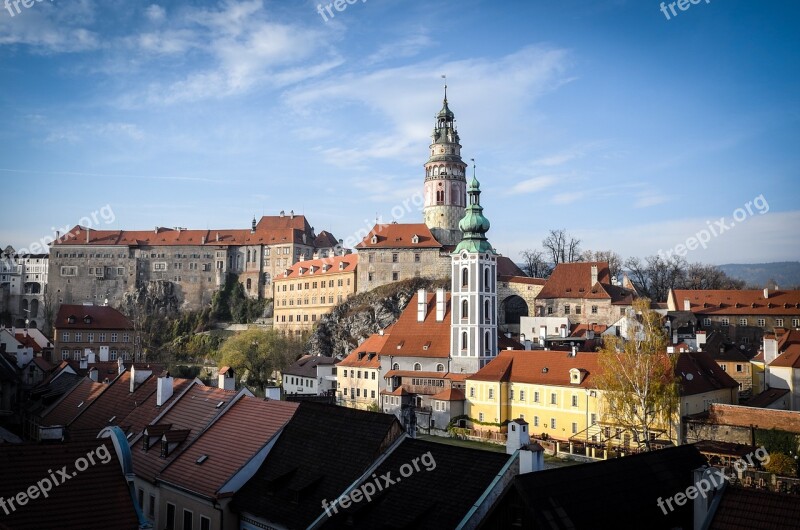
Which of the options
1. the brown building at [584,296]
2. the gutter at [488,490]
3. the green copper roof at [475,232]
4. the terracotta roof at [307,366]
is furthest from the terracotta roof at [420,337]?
the gutter at [488,490]

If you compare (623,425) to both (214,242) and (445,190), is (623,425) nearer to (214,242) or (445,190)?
(445,190)

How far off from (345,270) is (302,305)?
33.3 ft

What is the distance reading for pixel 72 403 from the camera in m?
29.5

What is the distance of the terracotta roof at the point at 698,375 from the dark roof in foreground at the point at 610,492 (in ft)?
74.5

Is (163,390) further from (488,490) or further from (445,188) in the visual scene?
(445,188)

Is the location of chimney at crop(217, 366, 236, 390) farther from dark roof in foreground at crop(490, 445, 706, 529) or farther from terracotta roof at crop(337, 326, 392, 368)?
terracotta roof at crop(337, 326, 392, 368)

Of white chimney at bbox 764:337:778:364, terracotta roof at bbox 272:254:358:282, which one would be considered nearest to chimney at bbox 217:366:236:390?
white chimney at bbox 764:337:778:364

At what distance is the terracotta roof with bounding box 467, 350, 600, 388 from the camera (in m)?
41.8

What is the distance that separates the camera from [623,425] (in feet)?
120

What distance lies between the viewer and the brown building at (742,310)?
222ft

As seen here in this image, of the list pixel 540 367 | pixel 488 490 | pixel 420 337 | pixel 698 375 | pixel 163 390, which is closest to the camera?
pixel 488 490

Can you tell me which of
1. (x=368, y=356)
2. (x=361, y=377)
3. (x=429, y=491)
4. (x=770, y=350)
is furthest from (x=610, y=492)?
(x=368, y=356)

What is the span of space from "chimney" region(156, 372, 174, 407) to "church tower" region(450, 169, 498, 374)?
31995mm

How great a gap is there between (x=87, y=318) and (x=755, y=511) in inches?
2550
